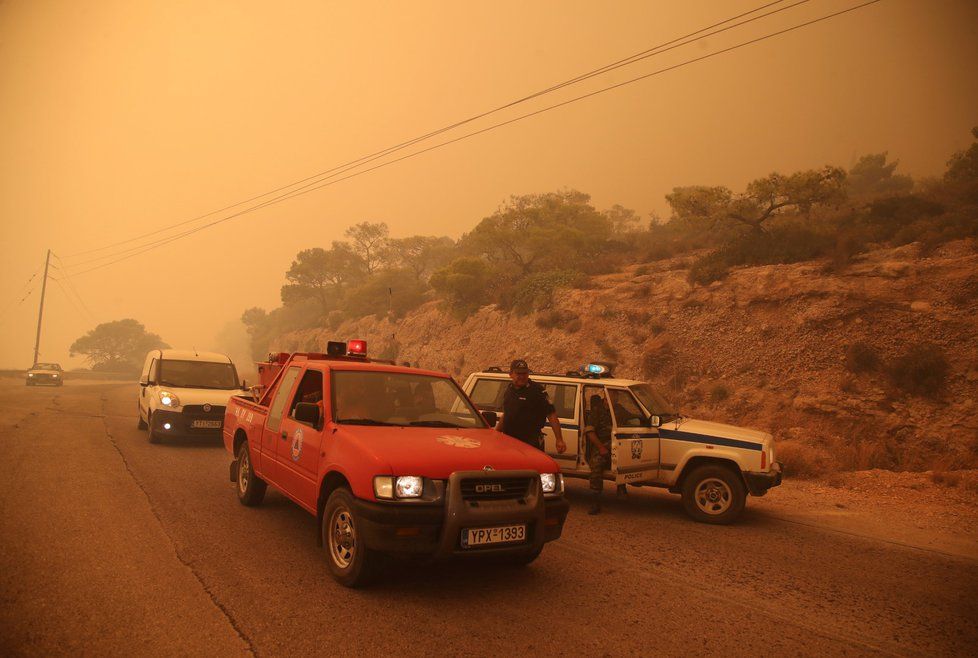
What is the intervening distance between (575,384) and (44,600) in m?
6.24

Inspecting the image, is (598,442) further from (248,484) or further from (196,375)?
(196,375)

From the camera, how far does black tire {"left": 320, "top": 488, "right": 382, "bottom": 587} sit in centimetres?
433

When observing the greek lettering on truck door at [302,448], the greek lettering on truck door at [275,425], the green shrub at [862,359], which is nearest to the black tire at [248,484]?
the greek lettering on truck door at [275,425]

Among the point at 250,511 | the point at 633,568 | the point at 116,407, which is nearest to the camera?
the point at 633,568

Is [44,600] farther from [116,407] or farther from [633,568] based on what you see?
[116,407]

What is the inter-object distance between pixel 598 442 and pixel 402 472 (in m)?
4.03

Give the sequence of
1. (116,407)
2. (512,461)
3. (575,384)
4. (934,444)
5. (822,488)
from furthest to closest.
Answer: (116,407), (934,444), (822,488), (575,384), (512,461)

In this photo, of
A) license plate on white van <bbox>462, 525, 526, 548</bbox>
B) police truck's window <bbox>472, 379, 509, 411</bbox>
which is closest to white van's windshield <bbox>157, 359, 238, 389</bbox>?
police truck's window <bbox>472, 379, 509, 411</bbox>

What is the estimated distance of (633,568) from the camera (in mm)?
5441

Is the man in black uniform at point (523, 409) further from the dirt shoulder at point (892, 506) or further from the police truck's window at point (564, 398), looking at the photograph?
the dirt shoulder at point (892, 506)

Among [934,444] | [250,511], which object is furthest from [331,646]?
[934,444]

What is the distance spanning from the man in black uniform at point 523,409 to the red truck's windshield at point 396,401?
86 cm

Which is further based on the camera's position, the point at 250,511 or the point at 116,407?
the point at 116,407

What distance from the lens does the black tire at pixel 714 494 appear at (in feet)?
24.5
